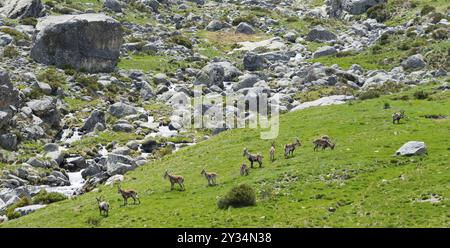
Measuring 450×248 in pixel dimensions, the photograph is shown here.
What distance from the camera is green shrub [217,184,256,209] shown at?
3441 centimetres

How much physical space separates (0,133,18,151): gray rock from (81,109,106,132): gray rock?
9.46m

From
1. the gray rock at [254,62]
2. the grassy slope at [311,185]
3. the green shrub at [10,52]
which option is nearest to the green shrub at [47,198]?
the grassy slope at [311,185]

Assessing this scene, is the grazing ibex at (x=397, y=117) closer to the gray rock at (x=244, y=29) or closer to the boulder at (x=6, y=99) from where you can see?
the boulder at (x=6, y=99)

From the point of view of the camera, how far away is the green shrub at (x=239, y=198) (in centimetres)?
3441

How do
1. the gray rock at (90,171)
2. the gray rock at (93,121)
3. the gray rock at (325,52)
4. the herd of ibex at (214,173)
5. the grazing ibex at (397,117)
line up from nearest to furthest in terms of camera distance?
1. the herd of ibex at (214,173)
2. the grazing ibex at (397,117)
3. the gray rock at (90,171)
4. the gray rock at (93,121)
5. the gray rock at (325,52)

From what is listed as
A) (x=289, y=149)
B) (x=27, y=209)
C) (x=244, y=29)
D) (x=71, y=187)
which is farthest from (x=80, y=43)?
(x=289, y=149)

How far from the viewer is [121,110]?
72.7 meters

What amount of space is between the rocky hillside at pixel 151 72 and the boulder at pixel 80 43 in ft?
0.45

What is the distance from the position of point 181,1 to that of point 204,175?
10834 cm

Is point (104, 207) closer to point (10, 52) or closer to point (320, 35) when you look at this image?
point (10, 52)

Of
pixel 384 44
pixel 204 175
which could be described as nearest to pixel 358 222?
pixel 204 175

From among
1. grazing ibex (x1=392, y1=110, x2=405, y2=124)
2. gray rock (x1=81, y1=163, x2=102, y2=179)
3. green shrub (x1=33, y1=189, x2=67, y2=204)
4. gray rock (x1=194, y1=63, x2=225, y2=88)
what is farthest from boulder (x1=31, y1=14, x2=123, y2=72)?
grazing ibex (x1=392, y1=110, x2=405, y2=124)

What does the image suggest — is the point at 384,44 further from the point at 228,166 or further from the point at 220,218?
the point at 220,218

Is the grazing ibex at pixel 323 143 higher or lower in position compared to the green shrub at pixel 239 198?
lower
